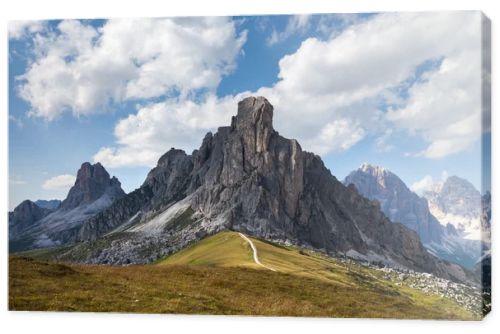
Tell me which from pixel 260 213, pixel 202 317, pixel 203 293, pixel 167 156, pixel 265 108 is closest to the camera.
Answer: pixel 202 317

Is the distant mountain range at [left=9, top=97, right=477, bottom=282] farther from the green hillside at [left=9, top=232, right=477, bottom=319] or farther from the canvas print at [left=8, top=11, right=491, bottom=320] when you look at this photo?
the green hillside at [left=9, top=232, right=477, bottom=319]

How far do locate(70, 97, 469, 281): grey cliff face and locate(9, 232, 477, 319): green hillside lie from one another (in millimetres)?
60028

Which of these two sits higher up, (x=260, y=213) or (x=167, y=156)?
(x=260, y=213)

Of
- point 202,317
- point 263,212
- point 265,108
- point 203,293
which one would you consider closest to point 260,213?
point 263,212

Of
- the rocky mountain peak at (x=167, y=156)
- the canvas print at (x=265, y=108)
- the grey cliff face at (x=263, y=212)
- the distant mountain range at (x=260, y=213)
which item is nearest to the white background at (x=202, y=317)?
the canvas print at (x=265, y=108)

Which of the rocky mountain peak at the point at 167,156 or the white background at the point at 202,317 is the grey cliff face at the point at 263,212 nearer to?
the rocky mountain peak at the point at 167,156

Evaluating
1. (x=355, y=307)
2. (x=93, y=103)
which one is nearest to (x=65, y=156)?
(x=93, y=103)

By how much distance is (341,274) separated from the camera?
3756 centimetres

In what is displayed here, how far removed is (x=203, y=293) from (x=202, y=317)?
1.54m

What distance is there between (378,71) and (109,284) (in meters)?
22.1

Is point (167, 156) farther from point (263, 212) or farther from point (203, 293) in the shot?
point (263, 212)

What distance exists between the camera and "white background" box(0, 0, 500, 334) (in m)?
27.6

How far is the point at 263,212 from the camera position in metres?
119

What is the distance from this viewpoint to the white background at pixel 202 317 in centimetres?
2762
